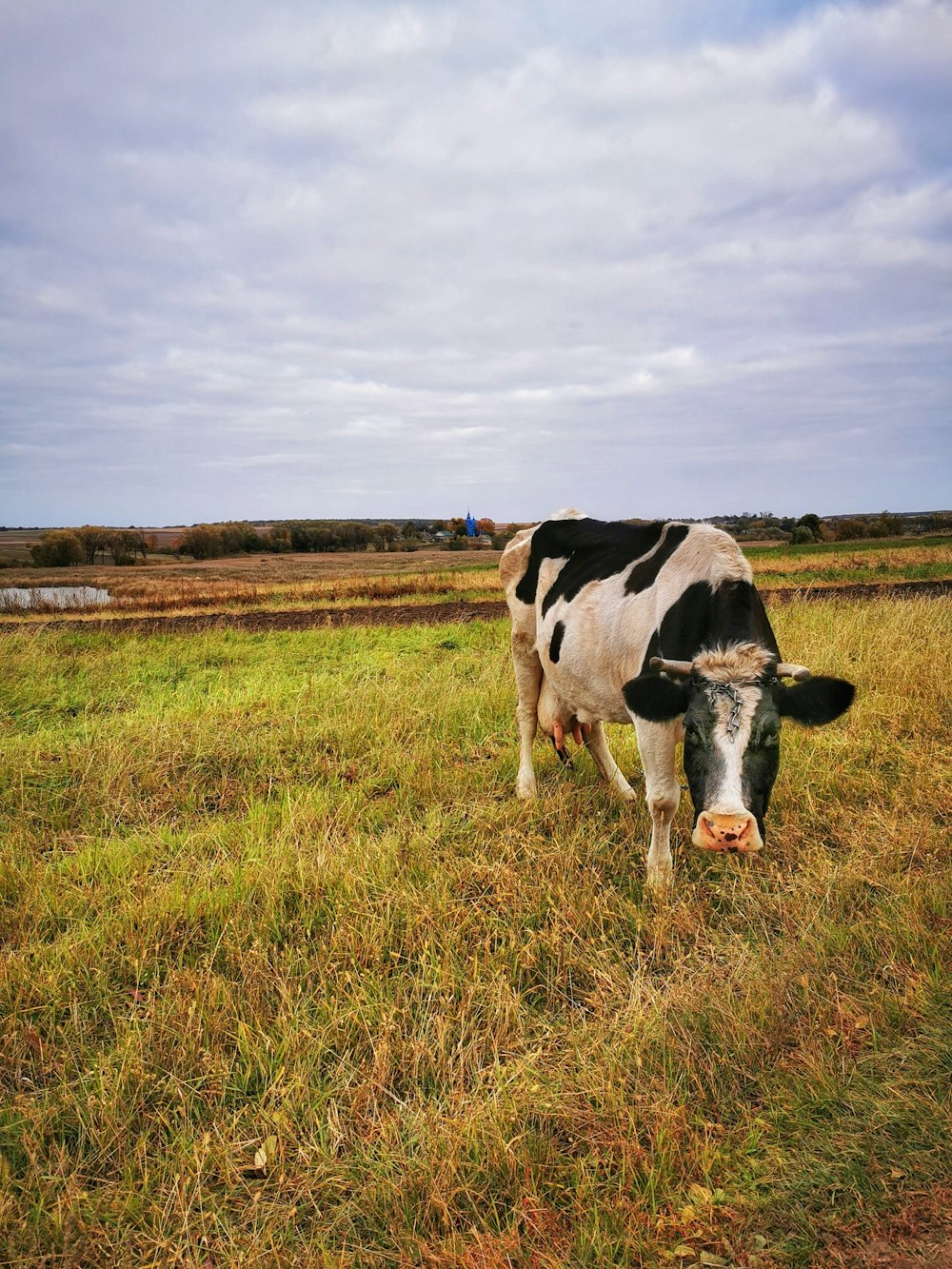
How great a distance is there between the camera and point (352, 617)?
62.1 feet

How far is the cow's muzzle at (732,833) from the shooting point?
3.28 meters

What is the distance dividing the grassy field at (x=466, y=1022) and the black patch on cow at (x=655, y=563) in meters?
1.72

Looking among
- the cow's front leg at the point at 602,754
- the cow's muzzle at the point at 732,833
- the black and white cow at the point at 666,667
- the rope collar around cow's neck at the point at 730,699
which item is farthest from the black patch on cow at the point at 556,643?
the cow's muzzle at the point at 732,833

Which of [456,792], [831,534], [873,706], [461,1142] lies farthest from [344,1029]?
[831,534]

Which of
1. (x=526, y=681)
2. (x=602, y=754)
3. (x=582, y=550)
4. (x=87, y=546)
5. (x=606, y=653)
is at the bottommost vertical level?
(x=602, y=754)

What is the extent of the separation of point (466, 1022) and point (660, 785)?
6.25ft

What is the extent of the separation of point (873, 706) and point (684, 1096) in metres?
5.33

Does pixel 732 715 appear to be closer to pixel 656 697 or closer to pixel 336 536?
pixel 656 697

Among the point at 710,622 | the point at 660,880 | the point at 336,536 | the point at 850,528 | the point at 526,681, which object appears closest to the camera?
the point at 710,622

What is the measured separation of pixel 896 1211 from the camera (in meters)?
2.01

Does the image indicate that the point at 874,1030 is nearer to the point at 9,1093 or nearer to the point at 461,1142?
the point at 461,1142

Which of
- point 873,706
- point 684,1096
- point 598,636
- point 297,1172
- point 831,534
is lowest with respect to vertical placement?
point 297,1172

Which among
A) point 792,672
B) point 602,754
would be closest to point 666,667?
point 792,672

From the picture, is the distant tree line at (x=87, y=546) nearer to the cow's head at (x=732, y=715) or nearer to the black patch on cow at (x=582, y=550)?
the black patch on cow at (x=582, y=550)
